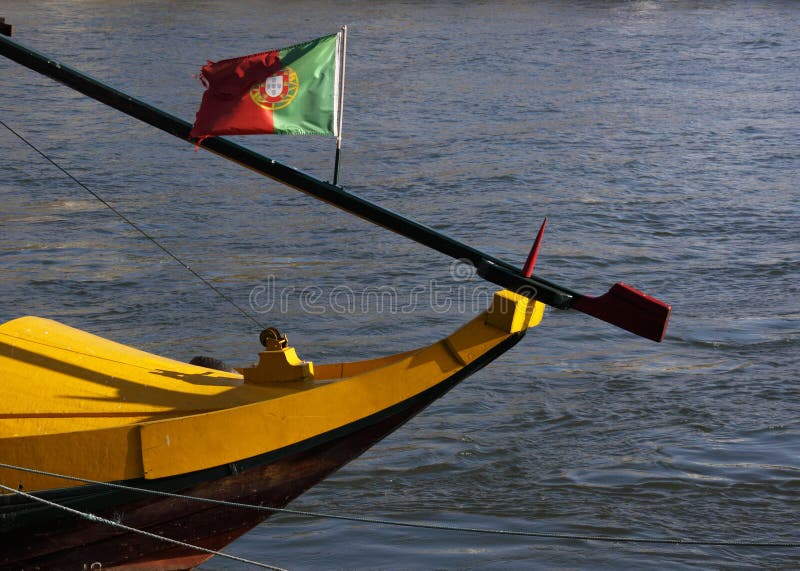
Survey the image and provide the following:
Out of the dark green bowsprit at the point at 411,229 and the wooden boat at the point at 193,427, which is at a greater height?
the dark green bowsprit at the point at 411,229

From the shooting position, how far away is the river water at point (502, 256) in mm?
8164

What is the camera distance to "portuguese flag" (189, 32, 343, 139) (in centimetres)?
596

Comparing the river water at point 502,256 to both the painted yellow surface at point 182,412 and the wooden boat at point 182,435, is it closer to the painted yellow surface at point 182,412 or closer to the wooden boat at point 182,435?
the wooden boat at point 182,435

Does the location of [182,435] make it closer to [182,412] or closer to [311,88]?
[182,412]

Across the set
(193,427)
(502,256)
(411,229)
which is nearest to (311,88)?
(411,229)

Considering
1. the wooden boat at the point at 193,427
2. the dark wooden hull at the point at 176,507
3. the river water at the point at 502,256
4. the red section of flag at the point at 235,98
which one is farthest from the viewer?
the river water at the point at 502,256

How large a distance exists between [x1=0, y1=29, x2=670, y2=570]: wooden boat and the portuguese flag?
0.92ft

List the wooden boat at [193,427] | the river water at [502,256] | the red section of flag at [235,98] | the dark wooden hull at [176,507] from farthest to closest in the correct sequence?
the river water at [502,256], the dark wooden hull at [176,507], the wooden boat at [193,427], the red section of flag at [235,98]

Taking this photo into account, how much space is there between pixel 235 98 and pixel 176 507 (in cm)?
227

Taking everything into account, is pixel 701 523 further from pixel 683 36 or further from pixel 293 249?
pixel 683 36

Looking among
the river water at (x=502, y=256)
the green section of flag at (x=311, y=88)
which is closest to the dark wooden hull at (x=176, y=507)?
the river water at (x=502, y=256)

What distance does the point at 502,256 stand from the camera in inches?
554

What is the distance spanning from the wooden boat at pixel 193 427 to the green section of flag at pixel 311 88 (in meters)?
0.29

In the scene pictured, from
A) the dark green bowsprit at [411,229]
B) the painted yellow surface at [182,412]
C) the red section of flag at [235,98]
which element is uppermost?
the red section of flag at [235,98]
